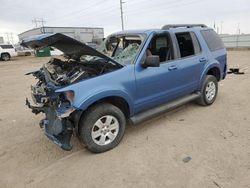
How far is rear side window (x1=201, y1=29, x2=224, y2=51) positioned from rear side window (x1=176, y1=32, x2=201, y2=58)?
1.24ft

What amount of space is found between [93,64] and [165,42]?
5.06ft

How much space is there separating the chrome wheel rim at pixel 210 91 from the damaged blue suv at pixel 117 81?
23mm

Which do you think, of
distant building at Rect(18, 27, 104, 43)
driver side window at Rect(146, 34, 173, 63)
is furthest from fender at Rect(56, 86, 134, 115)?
distant building at Rect(18, 27, 104, 43)

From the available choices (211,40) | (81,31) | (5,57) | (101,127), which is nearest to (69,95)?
(101,127)

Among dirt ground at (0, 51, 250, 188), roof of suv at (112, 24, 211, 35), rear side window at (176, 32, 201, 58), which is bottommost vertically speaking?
dirt ground at (0, 51, 250, 188)

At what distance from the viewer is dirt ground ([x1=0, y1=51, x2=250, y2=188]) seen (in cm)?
289

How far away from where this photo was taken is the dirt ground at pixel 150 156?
2889 mm

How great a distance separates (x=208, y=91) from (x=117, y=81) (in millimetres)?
2725

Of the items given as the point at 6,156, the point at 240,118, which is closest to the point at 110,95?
the point at 6,156

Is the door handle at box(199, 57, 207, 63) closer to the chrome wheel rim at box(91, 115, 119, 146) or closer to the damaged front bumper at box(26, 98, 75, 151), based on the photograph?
the chrome wheel rim at box(91, 115, 119, 146)

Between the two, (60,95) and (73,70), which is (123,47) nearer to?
(73,70)

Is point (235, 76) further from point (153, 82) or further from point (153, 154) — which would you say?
point (153, 154)

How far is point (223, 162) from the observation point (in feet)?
10.2

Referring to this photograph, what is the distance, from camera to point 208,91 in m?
5.30
